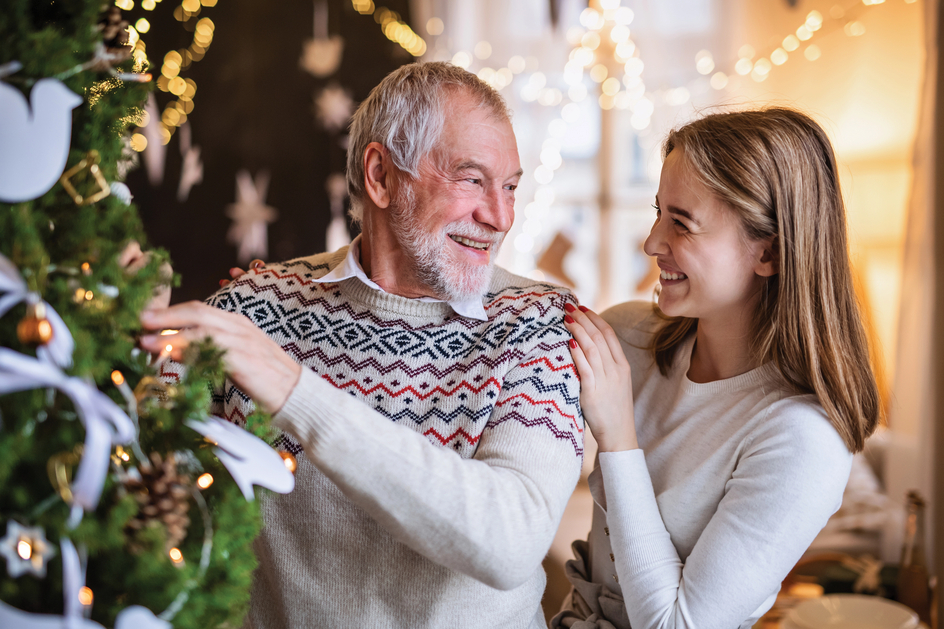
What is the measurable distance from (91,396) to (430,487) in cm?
46

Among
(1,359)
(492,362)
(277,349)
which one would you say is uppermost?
(1,359)

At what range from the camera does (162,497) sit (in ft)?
1.95

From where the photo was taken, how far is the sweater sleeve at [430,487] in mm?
861

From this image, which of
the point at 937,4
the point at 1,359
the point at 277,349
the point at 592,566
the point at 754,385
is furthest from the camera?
the point at 937,4

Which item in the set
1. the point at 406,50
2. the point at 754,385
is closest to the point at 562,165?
the point at 406,50

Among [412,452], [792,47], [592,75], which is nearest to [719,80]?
[792,47]

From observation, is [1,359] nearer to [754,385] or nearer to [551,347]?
[551,347]

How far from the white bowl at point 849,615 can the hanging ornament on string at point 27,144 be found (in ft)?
6.12

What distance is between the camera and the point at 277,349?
2.81 feet

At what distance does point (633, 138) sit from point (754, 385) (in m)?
2.16

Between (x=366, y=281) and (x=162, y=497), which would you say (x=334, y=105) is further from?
(x=162, y=497)

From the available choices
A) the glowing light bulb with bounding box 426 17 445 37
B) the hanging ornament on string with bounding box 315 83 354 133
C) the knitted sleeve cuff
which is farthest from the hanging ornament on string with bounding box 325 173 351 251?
the knitted sleeve cuff

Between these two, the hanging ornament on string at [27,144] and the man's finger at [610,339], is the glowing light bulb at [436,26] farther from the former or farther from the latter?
the hanging ornament on string at [27,144]

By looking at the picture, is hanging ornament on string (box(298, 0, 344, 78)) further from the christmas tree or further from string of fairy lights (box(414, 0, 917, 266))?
the christmas tree
